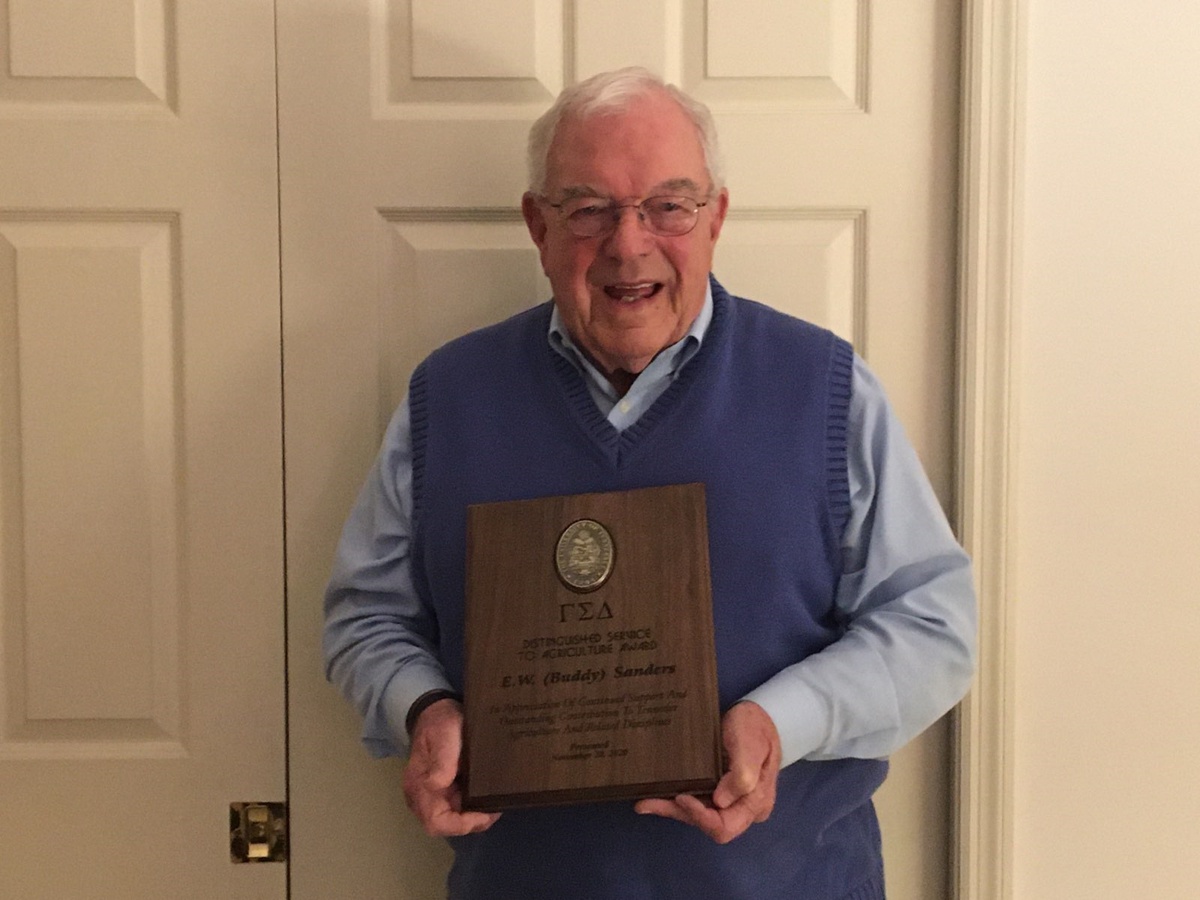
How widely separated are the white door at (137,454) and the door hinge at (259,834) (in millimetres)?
15

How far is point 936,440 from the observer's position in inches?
54.0

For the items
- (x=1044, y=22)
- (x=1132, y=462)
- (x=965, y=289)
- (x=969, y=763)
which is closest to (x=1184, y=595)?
(x=1132, y=462)

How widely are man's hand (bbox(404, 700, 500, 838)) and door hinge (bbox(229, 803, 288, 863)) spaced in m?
0.45

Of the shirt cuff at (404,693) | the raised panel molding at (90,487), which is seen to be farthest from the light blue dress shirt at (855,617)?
the raised panel molding at (90,487)

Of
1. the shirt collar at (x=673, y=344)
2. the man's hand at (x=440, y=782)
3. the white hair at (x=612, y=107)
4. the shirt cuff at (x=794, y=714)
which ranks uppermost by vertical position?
the white hair at (x=612, y=107)

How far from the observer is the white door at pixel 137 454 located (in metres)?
1.36

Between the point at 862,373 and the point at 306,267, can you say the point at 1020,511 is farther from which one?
the point at 306,267

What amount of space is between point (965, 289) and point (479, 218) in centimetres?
62

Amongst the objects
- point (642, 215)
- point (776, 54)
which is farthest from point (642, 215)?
point (776, 54)

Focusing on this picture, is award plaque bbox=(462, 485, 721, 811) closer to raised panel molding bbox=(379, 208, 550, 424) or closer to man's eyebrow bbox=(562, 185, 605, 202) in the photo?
man's eyebrow bbox=(562, 185, 605, 202)

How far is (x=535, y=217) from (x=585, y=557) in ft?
1.34

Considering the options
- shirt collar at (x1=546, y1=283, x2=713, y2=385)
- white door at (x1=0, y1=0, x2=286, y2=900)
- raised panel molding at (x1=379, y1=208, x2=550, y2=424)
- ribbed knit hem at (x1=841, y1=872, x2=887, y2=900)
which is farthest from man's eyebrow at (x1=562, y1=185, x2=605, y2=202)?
ribbed knit hem at (x1=841, y1=872, x2=887, y2=900)

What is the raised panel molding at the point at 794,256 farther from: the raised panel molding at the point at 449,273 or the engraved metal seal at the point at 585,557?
the engraved metal seal at the point at 585,557

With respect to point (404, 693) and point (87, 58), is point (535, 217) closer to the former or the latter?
point (404, 693)
